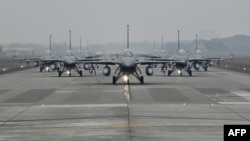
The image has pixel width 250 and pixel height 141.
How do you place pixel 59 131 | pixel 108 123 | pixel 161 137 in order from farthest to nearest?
1. pixel 108 123
2. pixel 59 131
3. pixel 161 137

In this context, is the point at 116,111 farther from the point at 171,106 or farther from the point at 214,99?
the point at 214,99

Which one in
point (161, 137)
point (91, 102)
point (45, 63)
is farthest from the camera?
point (45, 63)

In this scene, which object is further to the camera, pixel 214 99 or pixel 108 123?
pixel 214 99

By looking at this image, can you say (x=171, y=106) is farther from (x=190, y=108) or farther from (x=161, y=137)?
(x=161, y=137)

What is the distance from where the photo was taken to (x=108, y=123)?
27.5 metres

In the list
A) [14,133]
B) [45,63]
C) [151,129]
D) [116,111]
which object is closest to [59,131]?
[14,133]

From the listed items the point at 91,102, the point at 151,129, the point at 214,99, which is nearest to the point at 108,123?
the point at 151,129

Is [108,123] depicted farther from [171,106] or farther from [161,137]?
[171,106]

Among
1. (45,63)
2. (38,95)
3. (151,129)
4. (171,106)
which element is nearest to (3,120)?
(151,129)

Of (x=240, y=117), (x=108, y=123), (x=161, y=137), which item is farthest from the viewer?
(x=240, y=117)

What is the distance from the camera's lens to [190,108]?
34.8m

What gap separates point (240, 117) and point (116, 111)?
24.4 feet

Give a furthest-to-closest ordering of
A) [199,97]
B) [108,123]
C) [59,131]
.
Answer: [199,97]
[108,123]
[59,131]

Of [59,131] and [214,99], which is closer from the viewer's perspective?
[59,131]
